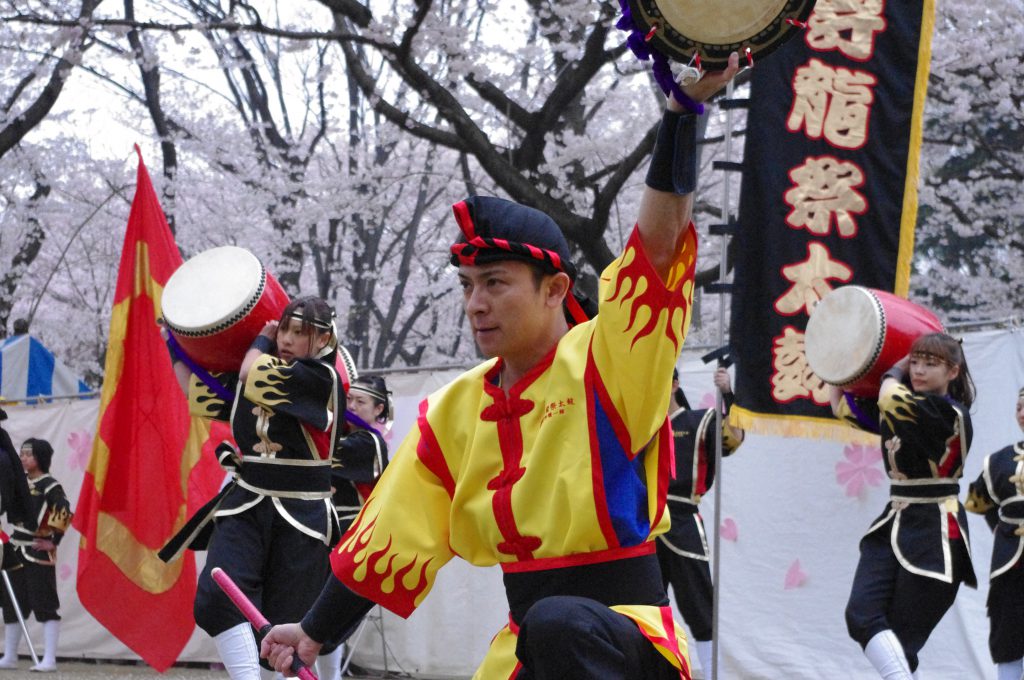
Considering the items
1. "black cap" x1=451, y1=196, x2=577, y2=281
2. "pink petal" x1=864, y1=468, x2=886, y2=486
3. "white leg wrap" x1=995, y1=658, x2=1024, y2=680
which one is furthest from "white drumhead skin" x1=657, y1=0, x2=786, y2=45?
"pink petal" x1=864, y1=468, x2=886, y2=486

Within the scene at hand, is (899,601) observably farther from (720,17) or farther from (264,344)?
(720,17)

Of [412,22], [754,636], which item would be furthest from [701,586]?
[412,22]

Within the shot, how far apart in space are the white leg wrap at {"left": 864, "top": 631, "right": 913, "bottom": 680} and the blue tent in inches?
414

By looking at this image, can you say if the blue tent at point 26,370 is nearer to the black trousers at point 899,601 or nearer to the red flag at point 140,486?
the red flag at point 140,486

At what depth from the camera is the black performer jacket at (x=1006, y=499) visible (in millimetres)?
6227

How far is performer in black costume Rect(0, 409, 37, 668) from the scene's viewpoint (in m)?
7.98

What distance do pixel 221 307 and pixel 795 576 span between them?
3873 mm

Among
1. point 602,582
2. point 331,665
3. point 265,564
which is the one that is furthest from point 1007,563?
point 602,582

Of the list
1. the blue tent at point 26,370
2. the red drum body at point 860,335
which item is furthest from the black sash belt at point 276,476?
the blue tent at point 26,370

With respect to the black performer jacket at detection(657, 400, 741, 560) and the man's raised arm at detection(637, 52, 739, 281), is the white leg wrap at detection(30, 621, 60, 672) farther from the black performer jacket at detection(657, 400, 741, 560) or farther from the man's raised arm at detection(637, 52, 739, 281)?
the man's raised arm at detection(637, 52, 739, 281)

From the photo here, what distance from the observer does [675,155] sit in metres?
2.53

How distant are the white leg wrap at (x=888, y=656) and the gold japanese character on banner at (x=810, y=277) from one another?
159cm

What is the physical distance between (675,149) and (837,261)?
4.32 meters

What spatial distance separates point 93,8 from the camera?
12883 millimetres
